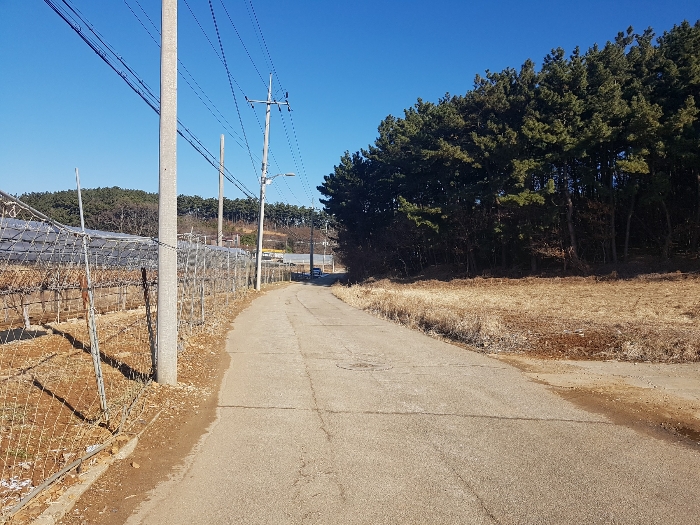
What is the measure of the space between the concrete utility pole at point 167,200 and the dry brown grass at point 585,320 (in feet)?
23.9

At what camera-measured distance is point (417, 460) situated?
5113 millimetres

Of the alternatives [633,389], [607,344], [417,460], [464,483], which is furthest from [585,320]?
[464,483]

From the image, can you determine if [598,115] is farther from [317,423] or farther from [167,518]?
[167,518]

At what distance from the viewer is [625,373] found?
937 centimetres

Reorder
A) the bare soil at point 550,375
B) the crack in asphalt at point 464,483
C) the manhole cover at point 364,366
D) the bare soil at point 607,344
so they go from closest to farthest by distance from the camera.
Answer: the crack in asphalt at point 464,483 → the bare soil at point 550,375 → the bare soil at point 607,344 → the manhole cover at point 364,366

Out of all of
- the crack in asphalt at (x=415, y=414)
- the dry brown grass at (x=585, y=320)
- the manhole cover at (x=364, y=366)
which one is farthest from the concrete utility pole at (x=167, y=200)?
the dry brown grass at (x=585, y=320)

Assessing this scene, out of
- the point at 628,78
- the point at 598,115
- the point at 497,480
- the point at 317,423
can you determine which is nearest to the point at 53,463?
the point at 317,423

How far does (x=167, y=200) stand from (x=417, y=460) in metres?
5.06

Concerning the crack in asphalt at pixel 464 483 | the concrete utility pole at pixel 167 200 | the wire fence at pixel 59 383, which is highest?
the concrete utility pole at pixel 167 200

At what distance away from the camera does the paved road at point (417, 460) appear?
4039 millimetres

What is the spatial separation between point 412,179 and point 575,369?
36.3m

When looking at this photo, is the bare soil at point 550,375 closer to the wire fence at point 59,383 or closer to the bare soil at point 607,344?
the bare soil at point 607,344

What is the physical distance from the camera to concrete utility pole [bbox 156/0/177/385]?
7660 millimetres

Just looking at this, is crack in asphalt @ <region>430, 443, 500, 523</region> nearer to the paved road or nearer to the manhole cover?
the paved road
